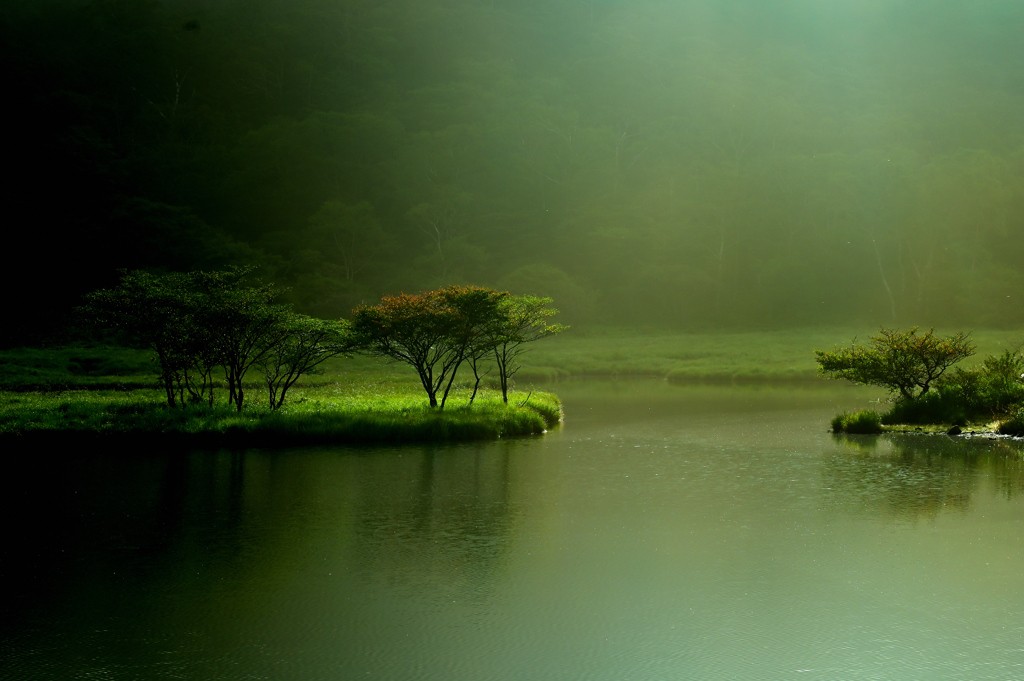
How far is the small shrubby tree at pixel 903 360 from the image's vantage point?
84.7 ft

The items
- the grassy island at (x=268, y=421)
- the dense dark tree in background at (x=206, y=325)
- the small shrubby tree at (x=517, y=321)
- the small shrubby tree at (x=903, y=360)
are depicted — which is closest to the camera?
the grassy island at (x=268, y=421)

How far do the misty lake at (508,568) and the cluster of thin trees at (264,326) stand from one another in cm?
584

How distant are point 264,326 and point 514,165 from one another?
257ft

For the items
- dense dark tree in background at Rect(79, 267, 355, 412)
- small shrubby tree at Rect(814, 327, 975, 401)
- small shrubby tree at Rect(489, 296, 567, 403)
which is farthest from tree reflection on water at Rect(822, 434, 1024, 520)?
dense dark tree in background at Rect(79, 267, 355, 412)

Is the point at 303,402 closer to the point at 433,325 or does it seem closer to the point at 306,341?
the point at 306,341

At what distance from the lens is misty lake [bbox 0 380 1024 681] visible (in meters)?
7.48

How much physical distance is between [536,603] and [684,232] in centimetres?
8656

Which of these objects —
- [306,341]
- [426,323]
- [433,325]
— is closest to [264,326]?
[306,341]

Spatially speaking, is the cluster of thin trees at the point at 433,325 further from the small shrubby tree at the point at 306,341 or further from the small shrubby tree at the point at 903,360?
the small shrubby tree at the point at 903,360

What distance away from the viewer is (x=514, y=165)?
10000 centimetres

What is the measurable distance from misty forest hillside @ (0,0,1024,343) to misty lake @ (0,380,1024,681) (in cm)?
5302

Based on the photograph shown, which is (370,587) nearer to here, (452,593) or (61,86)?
(452,593)

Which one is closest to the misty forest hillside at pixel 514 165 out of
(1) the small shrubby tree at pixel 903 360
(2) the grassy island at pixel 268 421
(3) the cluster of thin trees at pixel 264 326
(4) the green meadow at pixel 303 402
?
(4) the green meadow at pixel 303 402

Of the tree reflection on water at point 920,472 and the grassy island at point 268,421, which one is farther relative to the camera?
the grassy island at point 268,421
